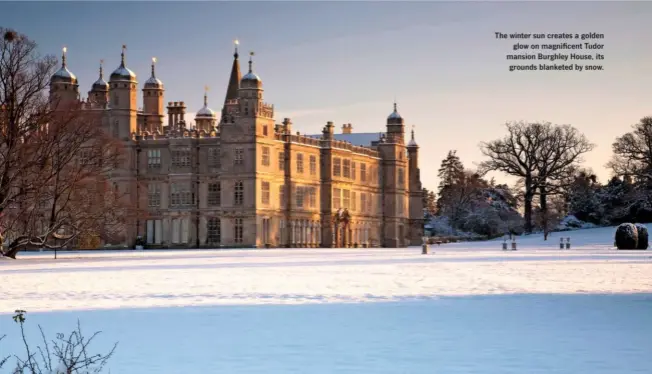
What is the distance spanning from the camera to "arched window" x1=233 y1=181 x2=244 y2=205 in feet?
225

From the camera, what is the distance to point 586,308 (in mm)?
16828

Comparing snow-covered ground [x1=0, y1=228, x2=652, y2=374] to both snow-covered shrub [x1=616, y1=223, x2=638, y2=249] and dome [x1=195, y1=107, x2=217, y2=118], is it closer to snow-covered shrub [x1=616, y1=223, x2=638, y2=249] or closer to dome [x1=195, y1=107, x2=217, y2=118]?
snow-covered shrub [x1=616, y1=223, x2=638, y2=249]

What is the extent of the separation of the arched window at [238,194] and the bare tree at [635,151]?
90.0 feet

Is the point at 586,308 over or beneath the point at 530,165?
beneath

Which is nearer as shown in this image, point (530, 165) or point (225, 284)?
point (225, 284)

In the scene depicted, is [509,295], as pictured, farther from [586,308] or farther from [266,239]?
[266,239]

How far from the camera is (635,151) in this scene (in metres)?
75.2

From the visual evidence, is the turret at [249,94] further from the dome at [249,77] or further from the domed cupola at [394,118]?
the domed cupola at [394,118]

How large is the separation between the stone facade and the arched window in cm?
7

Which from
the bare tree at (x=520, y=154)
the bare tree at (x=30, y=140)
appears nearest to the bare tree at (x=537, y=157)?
the bare tree at (x=520, y=154)

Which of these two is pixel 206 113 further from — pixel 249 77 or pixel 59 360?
pixel 59 360

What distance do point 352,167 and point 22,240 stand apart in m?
40.1

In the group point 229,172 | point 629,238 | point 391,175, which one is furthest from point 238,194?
point 629,238

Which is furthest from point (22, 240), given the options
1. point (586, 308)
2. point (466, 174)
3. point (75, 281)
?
point (466, 174)
